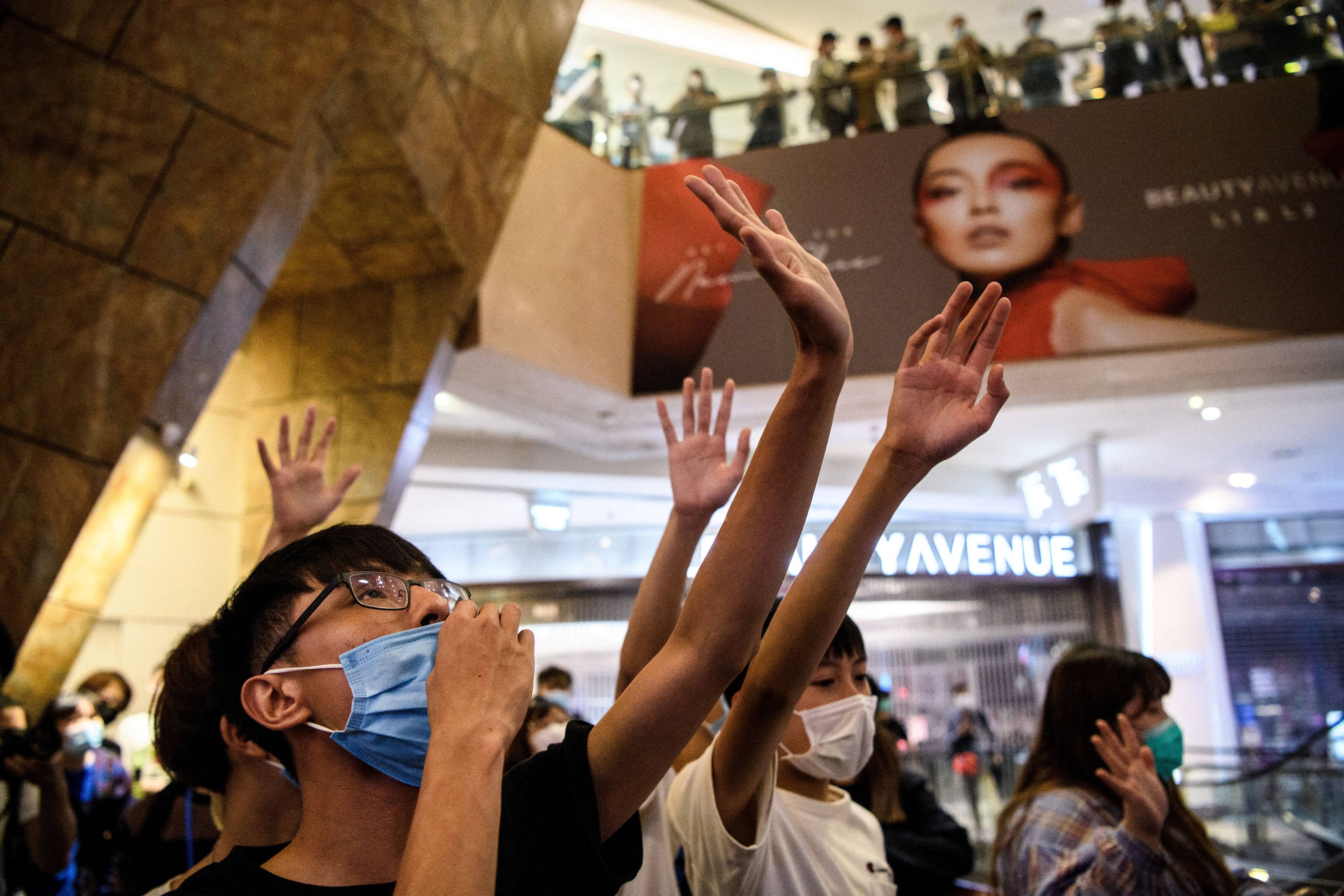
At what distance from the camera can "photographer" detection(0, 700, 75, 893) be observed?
2.57 metres

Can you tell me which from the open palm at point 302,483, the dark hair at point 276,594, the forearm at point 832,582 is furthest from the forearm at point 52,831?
the forearm at point 832,582

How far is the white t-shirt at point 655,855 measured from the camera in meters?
1.78

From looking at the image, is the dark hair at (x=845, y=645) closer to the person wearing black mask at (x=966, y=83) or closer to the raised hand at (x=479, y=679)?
the raised hand at (x=479, y=679)

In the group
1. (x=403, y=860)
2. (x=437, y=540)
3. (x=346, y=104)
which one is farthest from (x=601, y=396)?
(x=403, y=860)

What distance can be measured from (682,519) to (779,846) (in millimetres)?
610

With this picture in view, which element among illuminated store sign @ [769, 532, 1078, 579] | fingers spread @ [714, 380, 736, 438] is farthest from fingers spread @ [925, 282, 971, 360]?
illuminated store sign @ [769, 532, 1078, 579]

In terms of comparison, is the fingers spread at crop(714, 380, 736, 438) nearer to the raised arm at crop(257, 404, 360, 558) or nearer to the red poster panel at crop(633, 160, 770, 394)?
the raised arm at crop(257, 404, 360, 558)

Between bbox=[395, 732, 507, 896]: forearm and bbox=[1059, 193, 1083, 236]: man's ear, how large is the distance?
7.81 meters

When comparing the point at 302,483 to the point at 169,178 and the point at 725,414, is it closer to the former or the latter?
the point at 725,414

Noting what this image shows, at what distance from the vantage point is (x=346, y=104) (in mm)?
4445

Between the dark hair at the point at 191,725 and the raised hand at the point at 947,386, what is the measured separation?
121 centimetres

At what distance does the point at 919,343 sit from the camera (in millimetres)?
1487

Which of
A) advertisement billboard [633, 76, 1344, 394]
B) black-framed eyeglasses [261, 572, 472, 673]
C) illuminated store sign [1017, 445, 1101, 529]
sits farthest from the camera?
illuminated store sign [1017, 445, 1101, 529]

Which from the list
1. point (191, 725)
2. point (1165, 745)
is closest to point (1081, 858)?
point (1165, 745)
